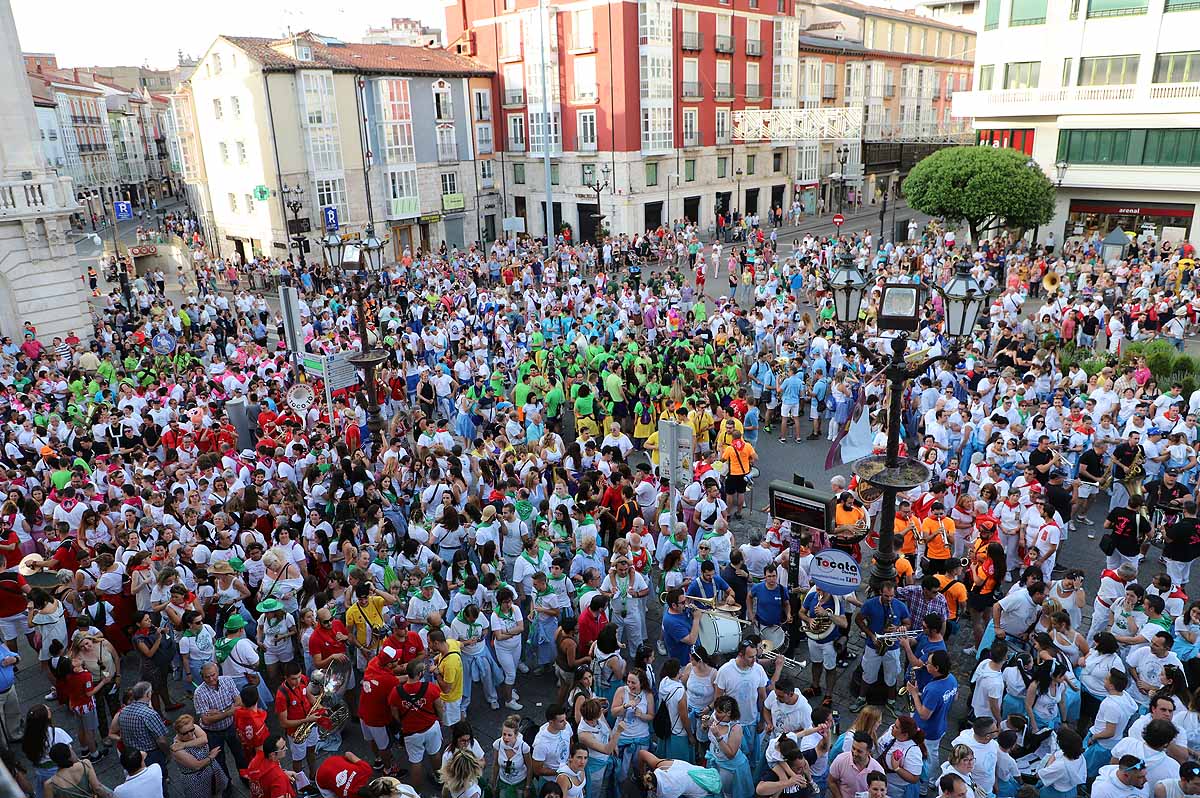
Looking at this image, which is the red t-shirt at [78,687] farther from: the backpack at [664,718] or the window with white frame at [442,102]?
the window with white frame at [442,102]

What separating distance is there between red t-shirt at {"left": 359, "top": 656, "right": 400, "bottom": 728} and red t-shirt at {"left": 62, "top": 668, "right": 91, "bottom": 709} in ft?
8.65

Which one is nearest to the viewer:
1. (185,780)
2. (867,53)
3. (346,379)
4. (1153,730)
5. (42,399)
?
(1153,730)

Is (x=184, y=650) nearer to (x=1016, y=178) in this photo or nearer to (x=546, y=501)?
(x=546, y=501)

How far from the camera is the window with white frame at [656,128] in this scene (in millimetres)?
43781

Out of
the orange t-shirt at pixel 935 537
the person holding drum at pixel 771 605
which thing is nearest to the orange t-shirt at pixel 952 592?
the orange t-shirt at pixel 935 537

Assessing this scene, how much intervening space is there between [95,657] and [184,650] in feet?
2.56

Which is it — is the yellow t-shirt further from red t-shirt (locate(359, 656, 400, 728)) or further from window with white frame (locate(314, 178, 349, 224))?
window with white frame (locate(314, 178, 349, 224))

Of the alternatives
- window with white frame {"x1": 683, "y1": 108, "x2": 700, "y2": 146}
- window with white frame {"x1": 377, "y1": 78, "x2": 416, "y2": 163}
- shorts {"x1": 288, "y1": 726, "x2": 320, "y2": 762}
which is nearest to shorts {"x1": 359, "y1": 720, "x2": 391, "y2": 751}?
shorts {"x1": 288, "y1": 726, "x2": 320, "y2": 762}

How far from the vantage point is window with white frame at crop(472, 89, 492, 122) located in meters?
46.6

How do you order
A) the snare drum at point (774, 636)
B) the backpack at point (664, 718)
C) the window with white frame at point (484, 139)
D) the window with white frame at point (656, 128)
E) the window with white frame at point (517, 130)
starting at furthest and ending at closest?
the window with white frame at point (484, 139) < the window with white frame at point (517, 130) < the window with white frame at point (656, 128) < the snare drum at point (774, 636) < the backpack at point (664, 718)

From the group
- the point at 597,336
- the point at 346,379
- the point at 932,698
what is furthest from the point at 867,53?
the point at 932,698

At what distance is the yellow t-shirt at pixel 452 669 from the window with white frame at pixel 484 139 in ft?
141

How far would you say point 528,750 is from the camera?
6430mm

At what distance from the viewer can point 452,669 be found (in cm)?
746
